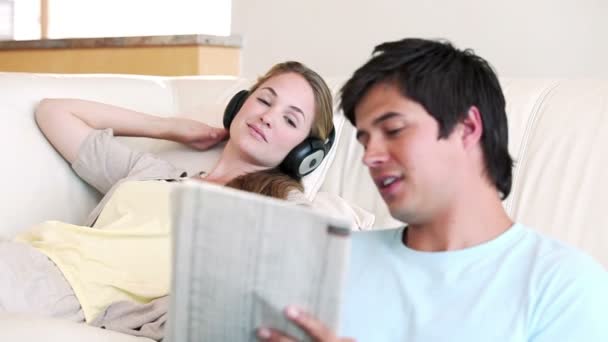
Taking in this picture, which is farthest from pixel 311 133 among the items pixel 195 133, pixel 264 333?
pixel 264 333

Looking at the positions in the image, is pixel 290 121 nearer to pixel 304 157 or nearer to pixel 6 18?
pixel 304 157

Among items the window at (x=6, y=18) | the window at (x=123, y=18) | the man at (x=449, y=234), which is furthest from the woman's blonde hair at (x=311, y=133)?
the window at (x=6, y=18)

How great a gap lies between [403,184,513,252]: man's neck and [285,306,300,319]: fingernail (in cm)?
27

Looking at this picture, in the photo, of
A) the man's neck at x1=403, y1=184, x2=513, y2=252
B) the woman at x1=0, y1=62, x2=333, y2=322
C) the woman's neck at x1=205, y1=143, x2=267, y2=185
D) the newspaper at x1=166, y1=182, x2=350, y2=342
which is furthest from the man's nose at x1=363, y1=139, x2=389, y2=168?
the woman's neck at x1=205, y1=143, x2=267, y2=185

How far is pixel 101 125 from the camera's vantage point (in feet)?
5.78

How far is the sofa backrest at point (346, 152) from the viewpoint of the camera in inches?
53.9

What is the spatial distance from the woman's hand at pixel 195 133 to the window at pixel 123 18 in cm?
126

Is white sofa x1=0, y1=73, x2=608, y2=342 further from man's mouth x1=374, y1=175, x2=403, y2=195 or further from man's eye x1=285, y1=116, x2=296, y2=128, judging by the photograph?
man's mouth x1=374, y1=175, x2=403, y2=195

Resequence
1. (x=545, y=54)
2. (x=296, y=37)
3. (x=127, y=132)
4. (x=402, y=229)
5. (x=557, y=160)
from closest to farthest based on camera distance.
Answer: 1. (x=402, y=229)
2. (x=557, y=160)
3. (x=127, y=132)
4. (x=545, y=54)
5. (x=296, y=37)

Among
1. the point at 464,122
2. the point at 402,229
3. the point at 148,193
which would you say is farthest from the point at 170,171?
the point at 464,122

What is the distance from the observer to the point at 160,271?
4.73 feet

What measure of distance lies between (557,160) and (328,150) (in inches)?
19.5

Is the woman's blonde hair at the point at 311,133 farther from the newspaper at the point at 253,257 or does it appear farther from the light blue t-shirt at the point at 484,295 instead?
the newspaper at the point at 253,257

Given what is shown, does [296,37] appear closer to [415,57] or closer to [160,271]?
[160,271]
